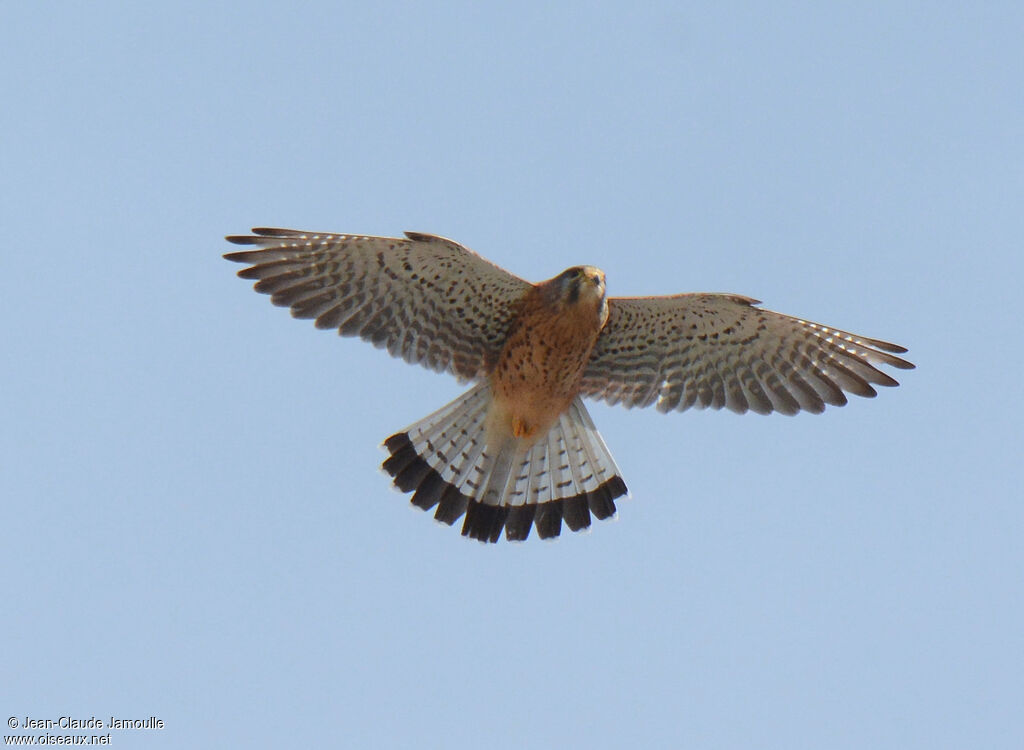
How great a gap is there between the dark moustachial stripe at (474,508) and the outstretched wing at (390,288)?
2.33 feet

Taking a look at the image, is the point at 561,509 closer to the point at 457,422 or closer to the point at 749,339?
the point at 457,422

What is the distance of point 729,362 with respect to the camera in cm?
765

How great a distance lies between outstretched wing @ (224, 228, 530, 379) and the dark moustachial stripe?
0.71 m

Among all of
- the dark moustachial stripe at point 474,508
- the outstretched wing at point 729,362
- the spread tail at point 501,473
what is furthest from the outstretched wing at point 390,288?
the outstretched wing at point 729,362

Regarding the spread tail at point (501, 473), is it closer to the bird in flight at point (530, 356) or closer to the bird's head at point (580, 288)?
the bird in flight at point (530, 356)

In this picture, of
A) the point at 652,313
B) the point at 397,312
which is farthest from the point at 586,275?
the point at 397,312

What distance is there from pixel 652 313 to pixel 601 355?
0.51m

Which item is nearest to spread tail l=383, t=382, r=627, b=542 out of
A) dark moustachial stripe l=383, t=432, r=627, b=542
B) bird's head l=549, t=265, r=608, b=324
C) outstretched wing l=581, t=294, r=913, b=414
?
dark moustachial stripe l=383, t=432, r=627, b=542

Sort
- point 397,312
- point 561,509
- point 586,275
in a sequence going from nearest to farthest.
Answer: point 586,275, point 397,312, point 561,509

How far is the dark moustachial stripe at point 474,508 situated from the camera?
762 cm

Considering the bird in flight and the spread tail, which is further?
the spread tail

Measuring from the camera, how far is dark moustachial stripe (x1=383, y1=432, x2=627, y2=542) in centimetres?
762

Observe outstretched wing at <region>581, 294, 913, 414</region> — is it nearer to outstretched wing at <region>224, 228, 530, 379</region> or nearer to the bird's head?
the bird's head

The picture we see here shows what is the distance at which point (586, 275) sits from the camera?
6.70 metres
